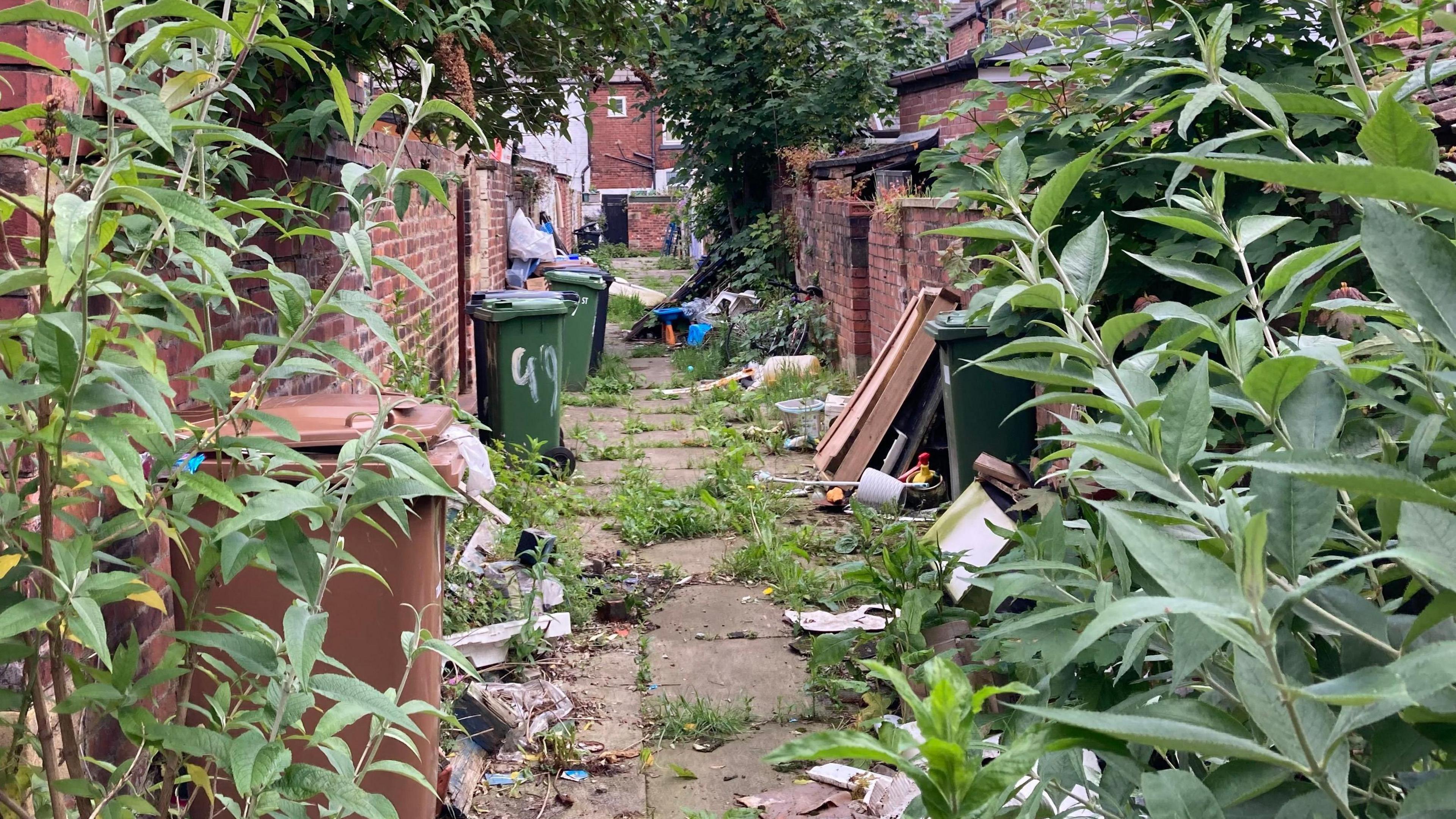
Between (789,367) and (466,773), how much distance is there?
22.7 feet

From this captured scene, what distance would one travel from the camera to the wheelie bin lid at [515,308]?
7105mm

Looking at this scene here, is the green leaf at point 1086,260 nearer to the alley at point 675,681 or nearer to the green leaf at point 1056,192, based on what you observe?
the green leaf at point 1056,192

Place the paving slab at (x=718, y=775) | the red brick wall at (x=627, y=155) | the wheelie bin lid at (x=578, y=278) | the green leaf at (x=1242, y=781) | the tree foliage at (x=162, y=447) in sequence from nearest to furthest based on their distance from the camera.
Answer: the green leaf at (x=1242, y=781) < the tree foliage at (x=162, y=447) < the paving slab at (x=718, y=775) < the wheelie bin lid at (x=578, y=278) < the red brick wall at (x=627, y=155)

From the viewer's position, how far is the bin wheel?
280 inches

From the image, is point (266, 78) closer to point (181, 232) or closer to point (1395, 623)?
point (181, 232)

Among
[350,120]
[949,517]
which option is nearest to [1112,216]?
[949,517]

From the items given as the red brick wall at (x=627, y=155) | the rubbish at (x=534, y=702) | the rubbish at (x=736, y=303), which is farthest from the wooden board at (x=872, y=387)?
the red brick wall at (x=627, y=155)

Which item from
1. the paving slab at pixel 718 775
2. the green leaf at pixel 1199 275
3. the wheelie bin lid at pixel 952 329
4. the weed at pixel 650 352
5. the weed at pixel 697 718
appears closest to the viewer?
the green leaf at pixel 1199 275

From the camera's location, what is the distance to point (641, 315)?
15961mm

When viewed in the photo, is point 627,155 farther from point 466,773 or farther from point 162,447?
point 162,447

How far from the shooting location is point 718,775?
365 centimetres

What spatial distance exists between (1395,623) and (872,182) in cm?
1031

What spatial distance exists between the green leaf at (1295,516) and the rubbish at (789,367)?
8991 millimetres

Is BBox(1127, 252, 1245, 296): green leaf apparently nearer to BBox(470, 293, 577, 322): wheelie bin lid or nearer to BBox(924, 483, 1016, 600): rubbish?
BBox(924, 483, 1016, 600): rubbish
